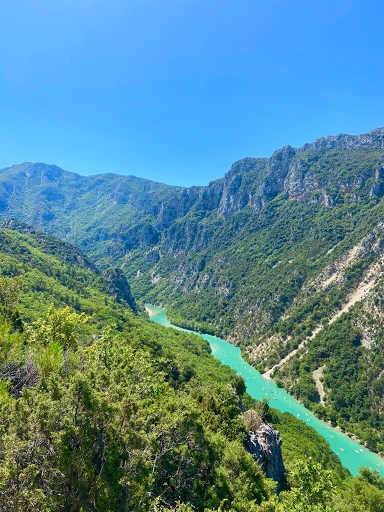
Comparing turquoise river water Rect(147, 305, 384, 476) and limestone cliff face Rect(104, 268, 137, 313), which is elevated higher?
limestone cliff face Rect(104, 268, 137, 313)

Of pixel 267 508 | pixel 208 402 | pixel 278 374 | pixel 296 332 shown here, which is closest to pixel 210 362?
pixel 278 374

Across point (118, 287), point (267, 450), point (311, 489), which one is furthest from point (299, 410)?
point (118, 287)

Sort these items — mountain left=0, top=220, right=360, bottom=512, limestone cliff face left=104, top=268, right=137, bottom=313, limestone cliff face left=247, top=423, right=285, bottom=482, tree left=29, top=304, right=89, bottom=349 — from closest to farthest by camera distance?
mountain left=0, top=220, right=360, bottom=512 → tree left=29, top=304, right=89, bottom=349 → limestone cliff face left=247, top=423, right=285, bottom=482 → limestone cliff face left=104, top=268, right=137, bottom=313

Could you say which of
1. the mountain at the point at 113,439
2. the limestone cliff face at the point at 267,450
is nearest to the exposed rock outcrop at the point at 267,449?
the limestone cliff face at the point at 267,450

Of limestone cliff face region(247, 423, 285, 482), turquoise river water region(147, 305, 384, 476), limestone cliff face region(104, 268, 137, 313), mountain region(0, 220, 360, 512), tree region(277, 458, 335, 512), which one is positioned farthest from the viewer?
limestone cliff face region(104, 268, 137, 313)

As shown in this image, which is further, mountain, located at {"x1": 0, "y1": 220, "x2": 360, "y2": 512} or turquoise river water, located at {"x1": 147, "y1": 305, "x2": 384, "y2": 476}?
turquoise river water, located at {"x1": 147, "y1": 305, "x2": 384, "y2": 476}

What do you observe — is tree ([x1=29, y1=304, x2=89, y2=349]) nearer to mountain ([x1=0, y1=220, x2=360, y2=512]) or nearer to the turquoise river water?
mountain ([x1=0, y1=220, x2=360, y2=512])

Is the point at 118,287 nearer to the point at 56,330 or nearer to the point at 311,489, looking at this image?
the point at 56,330

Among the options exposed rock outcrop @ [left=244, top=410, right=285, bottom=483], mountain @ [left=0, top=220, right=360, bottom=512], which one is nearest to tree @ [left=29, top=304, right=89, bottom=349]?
mountain @ [left=0, top=220, right=360, bottom=512]

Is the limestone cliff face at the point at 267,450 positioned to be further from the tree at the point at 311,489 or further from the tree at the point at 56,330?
the tree at the point at 56,330
